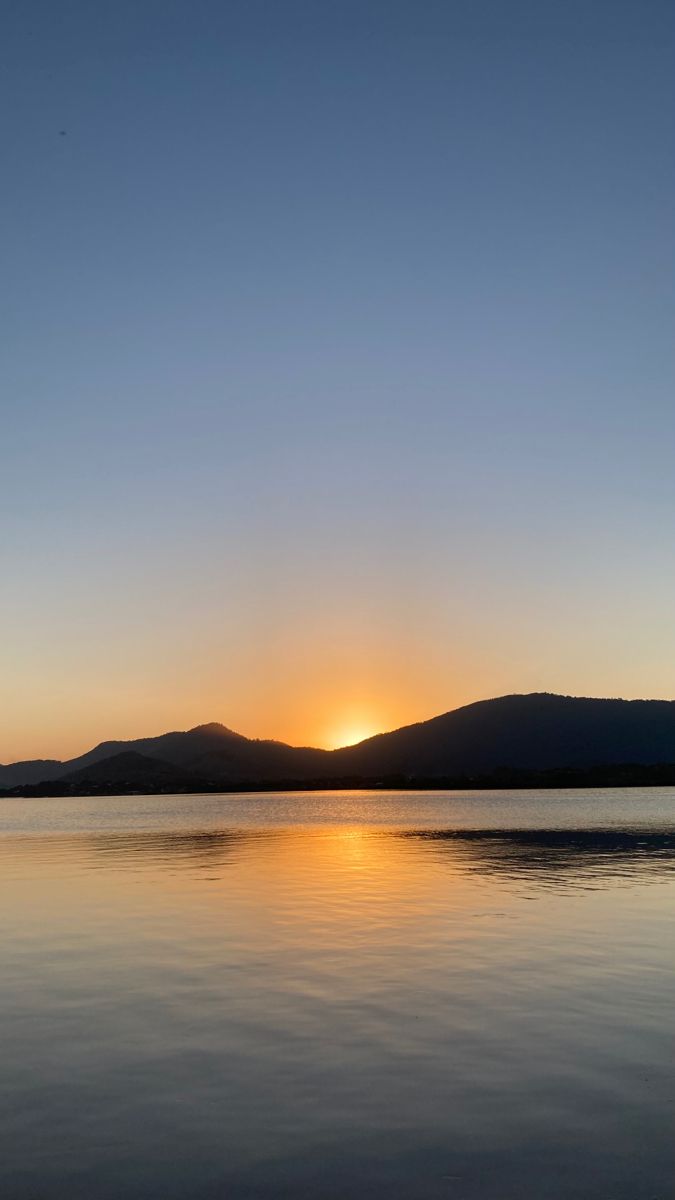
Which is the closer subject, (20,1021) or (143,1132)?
(143,1132)

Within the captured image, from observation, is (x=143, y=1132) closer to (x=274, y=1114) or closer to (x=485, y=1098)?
(x=274, y=1114)

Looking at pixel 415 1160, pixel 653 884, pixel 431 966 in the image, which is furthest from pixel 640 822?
pixel 415 1160

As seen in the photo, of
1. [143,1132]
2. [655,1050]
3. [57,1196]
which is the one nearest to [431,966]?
[655,1050]

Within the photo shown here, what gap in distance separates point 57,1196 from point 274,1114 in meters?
3.29

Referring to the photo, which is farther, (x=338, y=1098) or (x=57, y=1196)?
(x=338, y=1098)

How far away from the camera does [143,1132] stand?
1155 cm

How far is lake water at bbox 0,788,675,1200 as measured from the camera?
34.0 ft

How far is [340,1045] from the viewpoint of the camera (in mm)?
15148

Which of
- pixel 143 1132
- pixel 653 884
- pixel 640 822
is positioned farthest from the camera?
pixel 640 822

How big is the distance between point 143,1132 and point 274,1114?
1752 mm

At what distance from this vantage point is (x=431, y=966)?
21406mm

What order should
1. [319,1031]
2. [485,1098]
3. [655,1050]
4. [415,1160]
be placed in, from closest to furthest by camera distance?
1. [415,1160]
2. [485,1098]
3. [655,1050]
4. [319,1031]

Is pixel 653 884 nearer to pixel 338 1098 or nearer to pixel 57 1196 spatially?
pixel 338 1098

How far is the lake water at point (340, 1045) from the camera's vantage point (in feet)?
34.0
